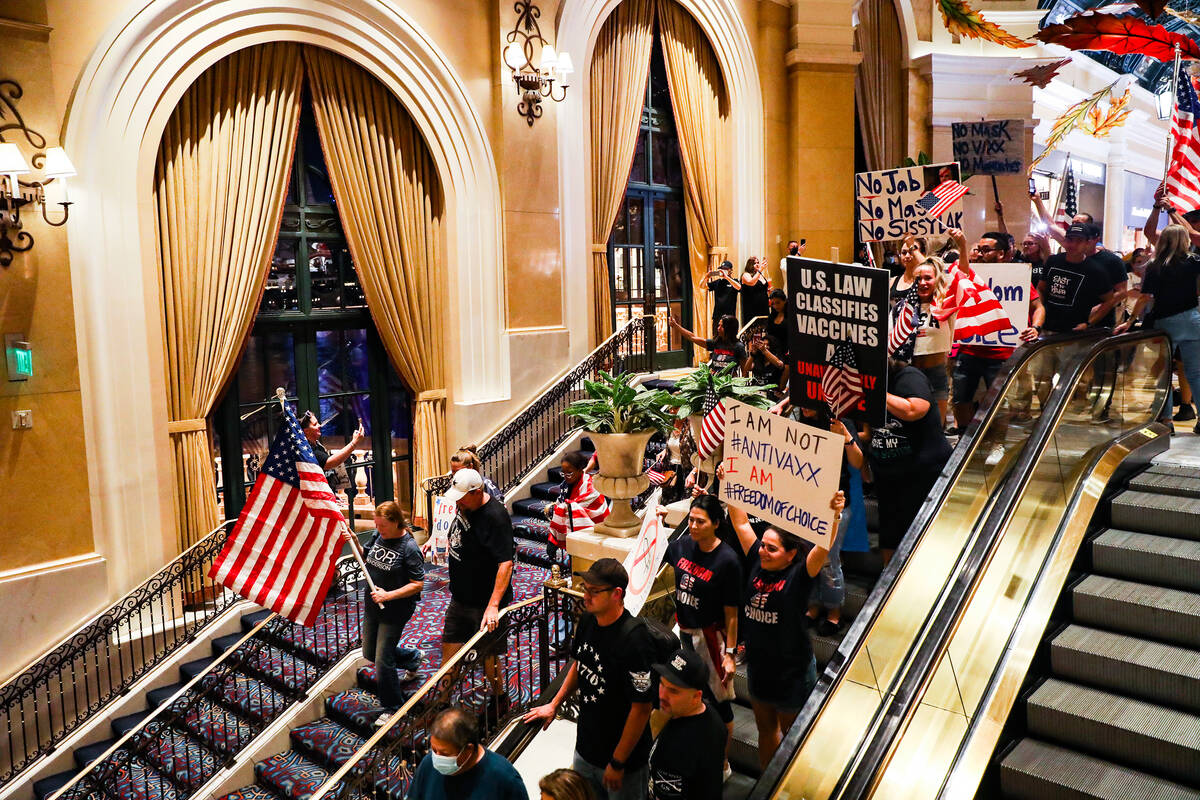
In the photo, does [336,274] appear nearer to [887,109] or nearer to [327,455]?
[327,455]

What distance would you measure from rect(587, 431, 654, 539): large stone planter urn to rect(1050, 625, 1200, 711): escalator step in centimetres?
362

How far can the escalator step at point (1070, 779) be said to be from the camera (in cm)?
457

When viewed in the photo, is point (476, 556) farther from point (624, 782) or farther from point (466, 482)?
point (624, 782)

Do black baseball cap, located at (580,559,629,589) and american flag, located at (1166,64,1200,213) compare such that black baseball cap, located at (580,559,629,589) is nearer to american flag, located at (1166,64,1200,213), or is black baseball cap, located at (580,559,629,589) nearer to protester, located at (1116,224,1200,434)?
protester, located at (1116,224,1200,434)

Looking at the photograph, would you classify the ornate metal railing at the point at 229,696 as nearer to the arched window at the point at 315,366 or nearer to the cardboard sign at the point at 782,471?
the arched window at the point at 315,366

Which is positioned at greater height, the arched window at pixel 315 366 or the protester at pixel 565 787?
the arched window at pixel 315 366

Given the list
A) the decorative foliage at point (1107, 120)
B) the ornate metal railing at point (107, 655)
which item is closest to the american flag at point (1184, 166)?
the decorative foliage at point (1107, 120)

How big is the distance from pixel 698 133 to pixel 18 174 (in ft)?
30.3

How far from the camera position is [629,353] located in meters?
13.4

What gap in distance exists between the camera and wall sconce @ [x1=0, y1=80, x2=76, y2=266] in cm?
816

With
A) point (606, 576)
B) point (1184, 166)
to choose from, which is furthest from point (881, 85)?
point (606, 576)

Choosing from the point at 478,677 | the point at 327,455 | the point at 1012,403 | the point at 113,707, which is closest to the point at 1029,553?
the point at 1012,403

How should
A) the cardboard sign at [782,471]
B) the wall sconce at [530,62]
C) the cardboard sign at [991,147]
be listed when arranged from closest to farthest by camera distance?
the cardboard sign at [782,471], the wall sconce at [530,62], the cardboard sign at [991,147]

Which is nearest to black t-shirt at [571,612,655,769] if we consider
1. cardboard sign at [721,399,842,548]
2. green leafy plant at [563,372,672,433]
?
cardboard sign at [721,399,842,548]
